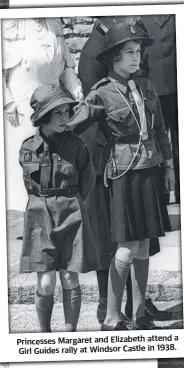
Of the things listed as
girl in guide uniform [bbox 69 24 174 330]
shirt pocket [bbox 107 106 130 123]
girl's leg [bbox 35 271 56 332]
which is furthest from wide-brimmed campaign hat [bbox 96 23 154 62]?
girl's leg [bbox 35 271 56 332]

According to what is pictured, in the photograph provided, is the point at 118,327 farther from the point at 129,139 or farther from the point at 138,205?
the point at 129,139

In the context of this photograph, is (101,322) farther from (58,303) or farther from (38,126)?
(38,126)

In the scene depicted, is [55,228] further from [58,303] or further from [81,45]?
[81,45]

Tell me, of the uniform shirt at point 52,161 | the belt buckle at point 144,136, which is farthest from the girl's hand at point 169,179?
the uniform shirt at point 52,161

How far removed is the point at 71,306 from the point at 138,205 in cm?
82

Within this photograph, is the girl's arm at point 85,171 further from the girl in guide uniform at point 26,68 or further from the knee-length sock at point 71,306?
the knee-length sock at point 71,306

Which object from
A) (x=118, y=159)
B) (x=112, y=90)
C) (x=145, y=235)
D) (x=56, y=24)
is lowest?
(x=145, y=235)

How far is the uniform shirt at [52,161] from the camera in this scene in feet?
22.2

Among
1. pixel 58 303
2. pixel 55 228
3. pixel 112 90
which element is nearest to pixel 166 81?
pixel 112 90

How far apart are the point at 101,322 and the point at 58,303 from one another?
32cm

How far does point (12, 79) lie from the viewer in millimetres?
6793

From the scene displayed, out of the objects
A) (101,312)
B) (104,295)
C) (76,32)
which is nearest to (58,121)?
(76,32)

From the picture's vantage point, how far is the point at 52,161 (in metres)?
6.78

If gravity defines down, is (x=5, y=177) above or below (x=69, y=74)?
below
